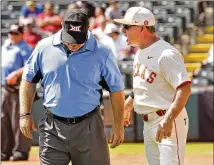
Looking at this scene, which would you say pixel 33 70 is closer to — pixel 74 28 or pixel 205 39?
pixel 74 28

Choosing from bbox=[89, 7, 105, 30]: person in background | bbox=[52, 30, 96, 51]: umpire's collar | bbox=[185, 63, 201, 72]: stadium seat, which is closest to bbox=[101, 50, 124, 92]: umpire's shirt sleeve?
bbox=[52, 30, 96, 51]: umpire's collar

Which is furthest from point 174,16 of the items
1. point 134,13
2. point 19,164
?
point 134,13

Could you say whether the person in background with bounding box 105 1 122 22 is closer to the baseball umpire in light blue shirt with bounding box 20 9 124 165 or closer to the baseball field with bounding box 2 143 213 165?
the baseball field with bounding box 2 143 213 165

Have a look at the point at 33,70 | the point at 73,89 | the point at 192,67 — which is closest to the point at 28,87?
the point at 33,70

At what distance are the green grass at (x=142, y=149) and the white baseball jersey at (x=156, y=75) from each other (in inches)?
238

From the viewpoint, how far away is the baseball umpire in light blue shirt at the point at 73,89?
19.9 ft

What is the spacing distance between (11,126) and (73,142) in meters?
6.15

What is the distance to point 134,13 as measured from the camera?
6.54 metres

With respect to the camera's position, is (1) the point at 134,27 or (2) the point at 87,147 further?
(1) the point at 134,27

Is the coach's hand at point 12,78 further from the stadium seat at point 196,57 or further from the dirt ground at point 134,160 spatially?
the stadium seat at point 196,57

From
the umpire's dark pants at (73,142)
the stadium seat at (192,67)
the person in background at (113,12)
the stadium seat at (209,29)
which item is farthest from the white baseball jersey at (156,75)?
the stadium seat at (209,29)

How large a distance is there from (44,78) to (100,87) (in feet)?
1.48

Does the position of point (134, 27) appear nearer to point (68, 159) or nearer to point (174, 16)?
point (68, 159)

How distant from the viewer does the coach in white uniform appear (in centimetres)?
620
